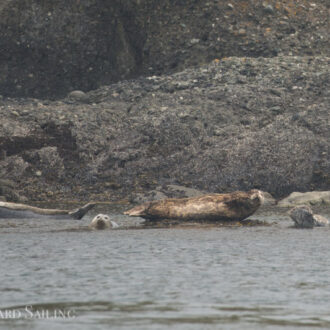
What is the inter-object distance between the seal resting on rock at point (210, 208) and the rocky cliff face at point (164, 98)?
8644 mm

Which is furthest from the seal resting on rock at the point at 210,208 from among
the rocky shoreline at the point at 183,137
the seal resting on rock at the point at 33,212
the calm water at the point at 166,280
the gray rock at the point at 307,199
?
the rocky shoreline at the point at 183,137

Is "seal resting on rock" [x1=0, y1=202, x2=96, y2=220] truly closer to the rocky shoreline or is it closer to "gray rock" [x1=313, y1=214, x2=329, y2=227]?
"gray rock" [x1=313, y1=214, x2=329, y2=227]

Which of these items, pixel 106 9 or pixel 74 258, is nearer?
pixel 74 258

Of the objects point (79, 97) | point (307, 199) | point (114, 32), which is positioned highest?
point (114, 32)

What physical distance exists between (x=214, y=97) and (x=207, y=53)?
26.7 ft

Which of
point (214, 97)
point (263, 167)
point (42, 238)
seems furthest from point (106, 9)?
point (42, 238)

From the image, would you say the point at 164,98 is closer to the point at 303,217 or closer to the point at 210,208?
the point at 210,208

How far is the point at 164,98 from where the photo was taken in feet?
109

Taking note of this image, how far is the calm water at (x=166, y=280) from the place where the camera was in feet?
25.1

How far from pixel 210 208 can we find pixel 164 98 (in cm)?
1549

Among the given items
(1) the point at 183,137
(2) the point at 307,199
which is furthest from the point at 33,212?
(1) the point at 183,137

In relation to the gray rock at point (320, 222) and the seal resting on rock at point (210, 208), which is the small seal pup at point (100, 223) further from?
the gray rock at point (320, 222)

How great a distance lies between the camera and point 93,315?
25.6 ft

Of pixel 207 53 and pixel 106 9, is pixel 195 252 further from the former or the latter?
pixel 106 9
